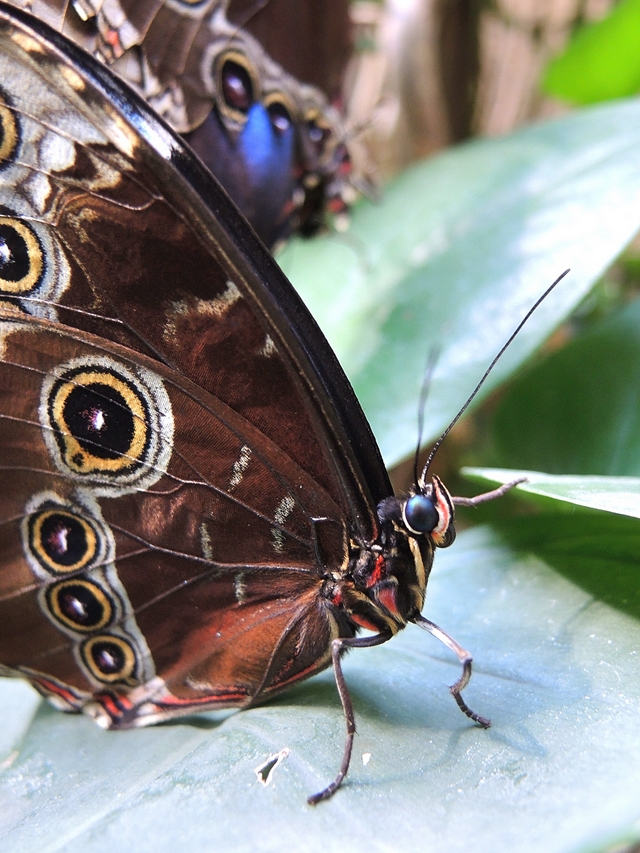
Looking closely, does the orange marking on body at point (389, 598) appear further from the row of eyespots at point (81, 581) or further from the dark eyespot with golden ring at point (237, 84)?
the dark eyespot with golden ring at point (237, 84)

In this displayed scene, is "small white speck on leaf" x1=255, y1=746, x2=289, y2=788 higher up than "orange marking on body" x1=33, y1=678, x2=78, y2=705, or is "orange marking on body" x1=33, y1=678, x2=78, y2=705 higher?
"orange marking on body" x1=33, y1=678, x2=78, y2=705

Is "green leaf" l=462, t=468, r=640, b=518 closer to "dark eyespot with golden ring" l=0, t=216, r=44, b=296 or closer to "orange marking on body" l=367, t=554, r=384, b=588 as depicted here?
"orange marking on body" l=367, t=554, r=384, b=588

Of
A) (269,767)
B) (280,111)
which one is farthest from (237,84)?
(269,767)

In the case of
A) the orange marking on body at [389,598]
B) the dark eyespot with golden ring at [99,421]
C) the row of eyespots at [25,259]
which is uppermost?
the row of eyespots at [25,259]

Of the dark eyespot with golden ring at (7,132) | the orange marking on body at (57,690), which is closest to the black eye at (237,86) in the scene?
the dark eyespot with golden ring at (7,132)

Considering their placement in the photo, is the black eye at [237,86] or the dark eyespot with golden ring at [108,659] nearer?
the dark eyespot with golden ring at [108,659]

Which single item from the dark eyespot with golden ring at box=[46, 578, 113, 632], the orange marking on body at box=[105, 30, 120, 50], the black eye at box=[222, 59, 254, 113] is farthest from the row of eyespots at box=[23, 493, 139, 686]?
the black eye at box=[222, 59, 254, 113]

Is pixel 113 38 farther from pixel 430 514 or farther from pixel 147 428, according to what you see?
pixel 430 514

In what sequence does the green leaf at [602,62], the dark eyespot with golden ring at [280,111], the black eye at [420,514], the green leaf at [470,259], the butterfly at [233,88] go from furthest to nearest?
1. the green leaf at [602,62]
2. the dark eyespot with golden ring at [280,111]
3. the green leaf at [470,259]
4. the butterfly at [233,88]
5. the black eye at [420,514]

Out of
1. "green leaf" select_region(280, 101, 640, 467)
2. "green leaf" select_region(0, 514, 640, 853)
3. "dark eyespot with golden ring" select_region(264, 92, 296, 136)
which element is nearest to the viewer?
"green leaf" select_region(0, 514, 640, 853)
